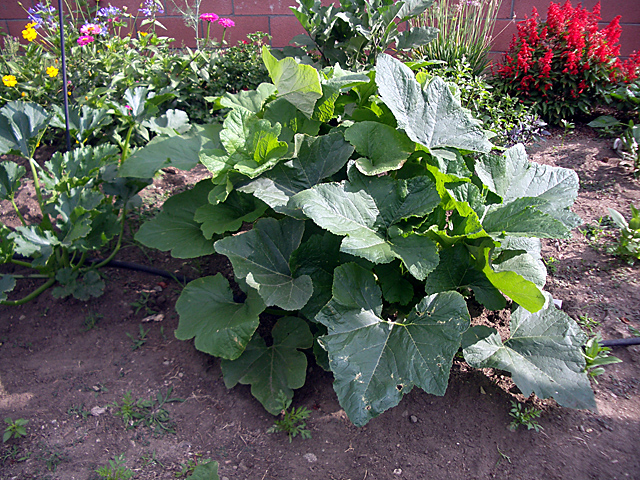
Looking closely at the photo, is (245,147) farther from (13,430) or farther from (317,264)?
(13,430)

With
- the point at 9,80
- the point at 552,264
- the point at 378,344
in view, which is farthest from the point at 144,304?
the point at 552,264

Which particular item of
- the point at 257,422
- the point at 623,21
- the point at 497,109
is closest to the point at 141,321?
the point at 257,422

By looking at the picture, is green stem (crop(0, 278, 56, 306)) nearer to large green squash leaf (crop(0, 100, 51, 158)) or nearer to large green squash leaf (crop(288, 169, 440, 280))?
large green squash leaf (crop(0, 100, 51, 158))

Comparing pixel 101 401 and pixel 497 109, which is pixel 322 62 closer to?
pixel 497 109

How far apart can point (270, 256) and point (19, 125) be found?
4.77ft

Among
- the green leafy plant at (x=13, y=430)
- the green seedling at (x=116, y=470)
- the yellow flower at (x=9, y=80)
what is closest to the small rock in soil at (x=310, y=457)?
the green seedling at (x=116, y=470)

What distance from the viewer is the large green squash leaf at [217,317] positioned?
1.76 m

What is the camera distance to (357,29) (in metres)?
2.94

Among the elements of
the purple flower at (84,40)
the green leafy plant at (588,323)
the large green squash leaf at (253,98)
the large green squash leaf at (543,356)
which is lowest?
the green leafy plant at (588,323)

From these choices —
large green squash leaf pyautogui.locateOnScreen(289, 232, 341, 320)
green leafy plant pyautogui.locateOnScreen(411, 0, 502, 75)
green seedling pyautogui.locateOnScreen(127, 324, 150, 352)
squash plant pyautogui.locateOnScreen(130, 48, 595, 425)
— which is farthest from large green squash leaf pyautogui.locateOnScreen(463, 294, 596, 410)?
green leafy plant pyautogui.locateOnScreen(411, 0, 502, 75)

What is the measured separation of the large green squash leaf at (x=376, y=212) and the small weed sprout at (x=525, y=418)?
73 centimetres

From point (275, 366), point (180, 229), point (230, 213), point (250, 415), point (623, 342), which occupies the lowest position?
point (250, 415)

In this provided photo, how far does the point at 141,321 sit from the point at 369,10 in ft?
7.74

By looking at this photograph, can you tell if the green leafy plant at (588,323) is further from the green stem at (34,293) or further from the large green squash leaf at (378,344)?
the green stem at (34,293)
